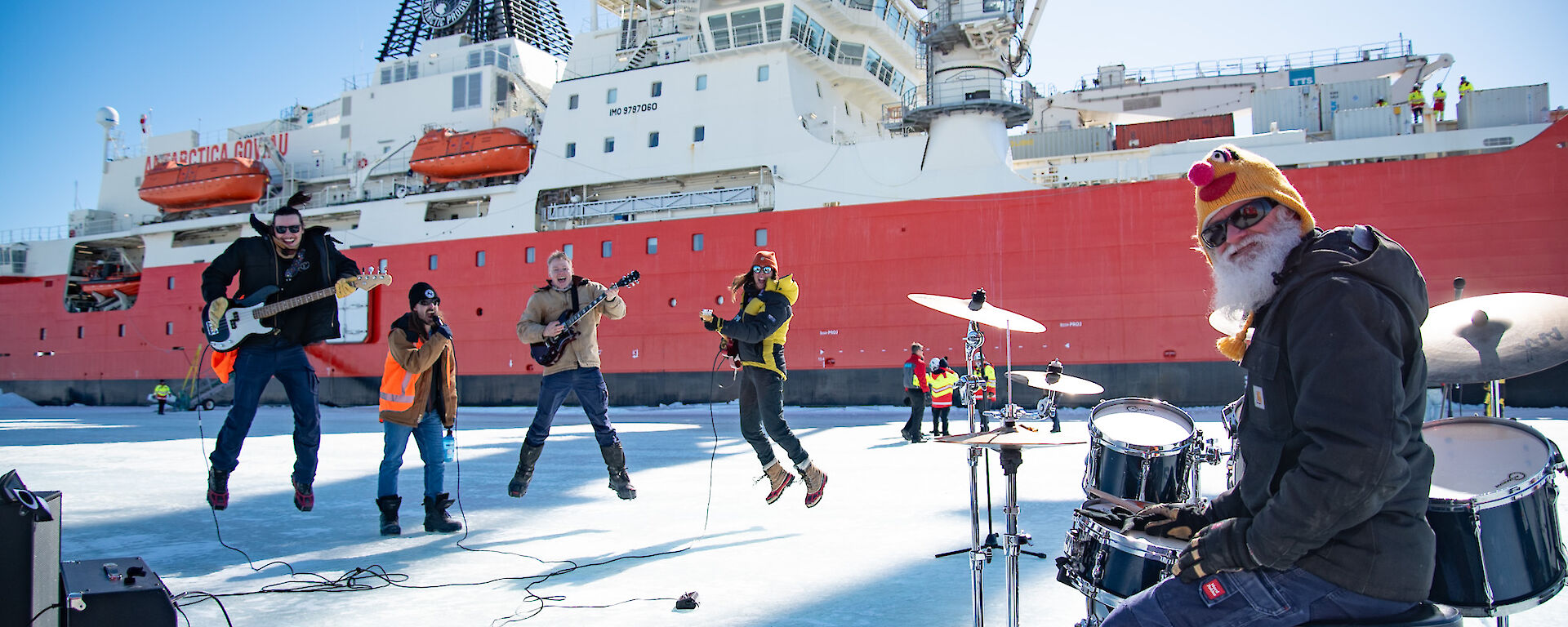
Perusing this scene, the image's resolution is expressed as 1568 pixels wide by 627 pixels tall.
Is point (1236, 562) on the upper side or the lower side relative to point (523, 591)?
upper

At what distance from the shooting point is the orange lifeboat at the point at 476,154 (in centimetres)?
1841

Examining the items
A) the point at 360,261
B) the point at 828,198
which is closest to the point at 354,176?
the point at 360,261

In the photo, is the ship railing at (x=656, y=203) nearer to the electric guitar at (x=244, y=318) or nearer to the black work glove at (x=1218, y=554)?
the electric guitar at (x=244, y=318)

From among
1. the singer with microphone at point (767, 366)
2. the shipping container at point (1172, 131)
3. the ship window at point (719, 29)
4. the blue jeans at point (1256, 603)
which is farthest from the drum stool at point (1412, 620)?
the ship window at point (719, 29)

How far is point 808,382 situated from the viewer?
51.3 ft

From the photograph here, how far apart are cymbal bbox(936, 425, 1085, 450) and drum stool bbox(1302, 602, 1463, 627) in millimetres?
890

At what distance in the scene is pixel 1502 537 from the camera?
1863mm

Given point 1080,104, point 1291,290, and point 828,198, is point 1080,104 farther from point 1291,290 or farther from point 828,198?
point 1291,290

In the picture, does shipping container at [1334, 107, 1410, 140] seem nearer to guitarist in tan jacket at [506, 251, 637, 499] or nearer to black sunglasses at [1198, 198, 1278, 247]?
guitarist in tan jacket at [506, 251, 637, 499]

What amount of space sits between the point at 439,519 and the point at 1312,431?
→ 13.7 feet

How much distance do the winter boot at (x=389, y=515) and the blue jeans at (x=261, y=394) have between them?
48 cm

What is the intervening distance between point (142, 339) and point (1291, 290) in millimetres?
27054

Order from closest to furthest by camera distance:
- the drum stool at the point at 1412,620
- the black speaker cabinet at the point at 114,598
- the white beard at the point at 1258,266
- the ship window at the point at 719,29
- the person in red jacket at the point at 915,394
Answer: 1. the drum stool at the point at 1412,620
2. the white beard at the point at 1258,266
3. the black speaker cabinet at the point at 114,598
4. the person in red jacket at the point at 915,394
5. the ship window at the point at 719,29

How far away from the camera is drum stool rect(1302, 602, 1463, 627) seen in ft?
5.08
